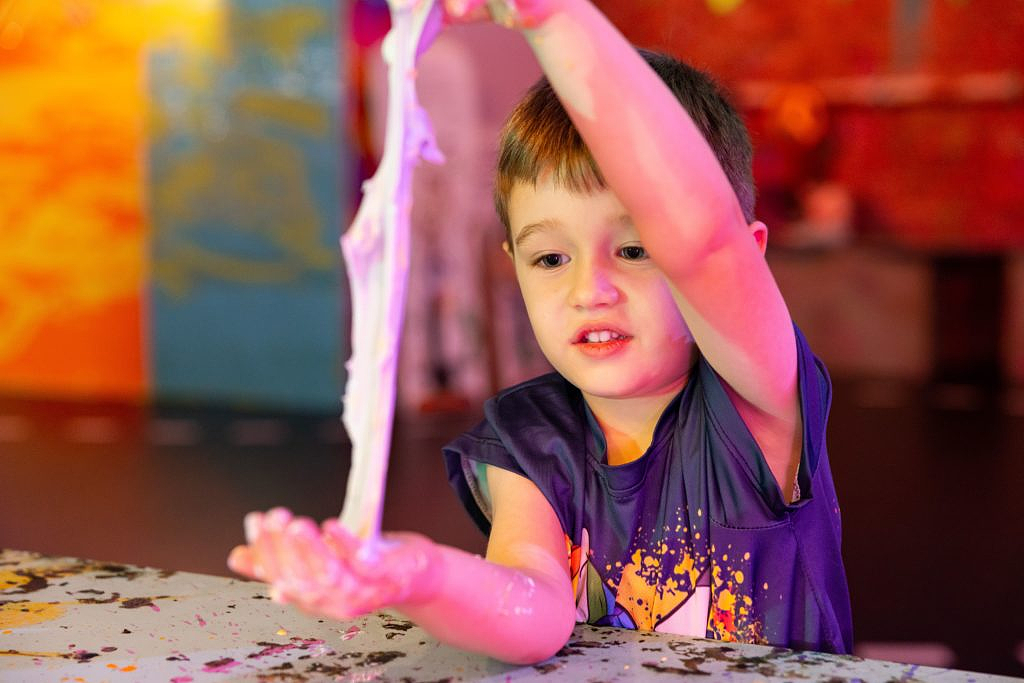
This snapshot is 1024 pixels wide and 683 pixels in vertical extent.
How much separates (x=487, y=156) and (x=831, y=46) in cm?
208

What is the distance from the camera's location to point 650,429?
2.95 feet

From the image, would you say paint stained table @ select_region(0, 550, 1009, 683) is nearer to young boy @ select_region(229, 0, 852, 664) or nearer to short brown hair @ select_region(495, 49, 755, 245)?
young boy @ select_region(229, 0, 852, 664)

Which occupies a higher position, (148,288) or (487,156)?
(487,156)

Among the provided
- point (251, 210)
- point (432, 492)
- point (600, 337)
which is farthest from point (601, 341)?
point (251, 210)

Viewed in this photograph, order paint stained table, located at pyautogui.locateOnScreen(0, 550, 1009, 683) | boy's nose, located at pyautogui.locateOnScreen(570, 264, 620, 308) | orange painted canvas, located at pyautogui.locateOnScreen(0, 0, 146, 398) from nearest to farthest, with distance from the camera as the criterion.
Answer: paint stained table, located at pyautogui.locateOnScreen(0, 550, 1009, 683)
boy's nose, located at pyautogui.locateOnScreen(570, 264, 620, 308)
orange painted canvas, located at pyautogui.locateOnScreen(0, 0, 146, 398)

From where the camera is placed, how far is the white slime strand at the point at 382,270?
566 millimetres

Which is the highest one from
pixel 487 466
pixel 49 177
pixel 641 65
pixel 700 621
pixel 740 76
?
pixel 740 76

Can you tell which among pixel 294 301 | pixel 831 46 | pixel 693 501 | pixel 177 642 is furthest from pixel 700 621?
pixel 831 46

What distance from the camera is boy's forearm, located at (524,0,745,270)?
1.97 feet

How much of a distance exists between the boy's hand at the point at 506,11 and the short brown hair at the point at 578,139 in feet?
0.67

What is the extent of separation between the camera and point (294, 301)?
412cm

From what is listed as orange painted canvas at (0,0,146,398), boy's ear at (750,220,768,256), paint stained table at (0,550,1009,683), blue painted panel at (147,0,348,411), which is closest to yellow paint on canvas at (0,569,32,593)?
paint stained table at (0,550,1009,683)

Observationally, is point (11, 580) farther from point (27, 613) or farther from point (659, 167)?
point (659, 167)

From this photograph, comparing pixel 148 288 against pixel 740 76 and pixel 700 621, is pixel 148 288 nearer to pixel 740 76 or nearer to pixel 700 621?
pixel 740 76
